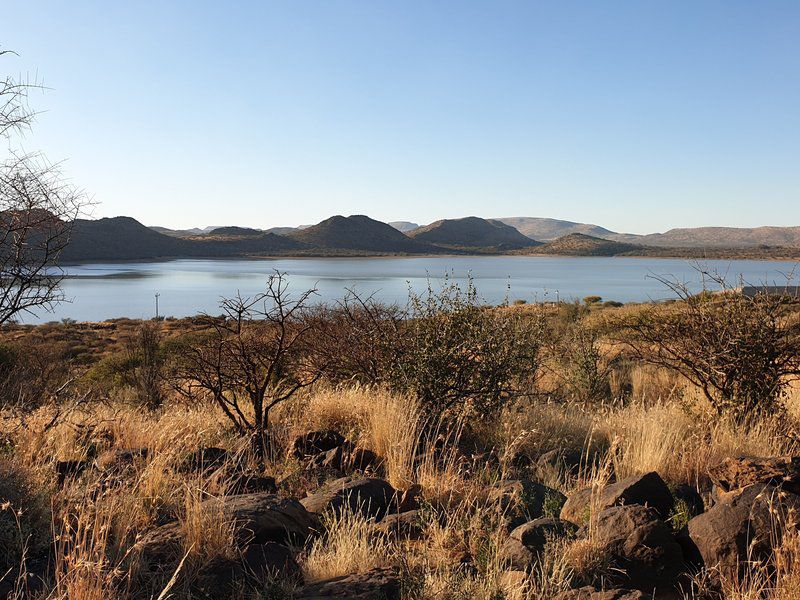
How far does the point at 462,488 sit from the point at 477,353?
3157 mm

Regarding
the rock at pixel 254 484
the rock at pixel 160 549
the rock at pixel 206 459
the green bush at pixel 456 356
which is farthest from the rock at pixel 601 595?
the green bush at pixel 456 356

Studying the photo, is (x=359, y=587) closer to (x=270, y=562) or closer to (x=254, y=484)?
(x=270, y=562)

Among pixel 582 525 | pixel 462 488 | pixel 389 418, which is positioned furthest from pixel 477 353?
pixel 582 525

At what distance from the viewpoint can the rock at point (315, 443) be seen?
19.3 feet

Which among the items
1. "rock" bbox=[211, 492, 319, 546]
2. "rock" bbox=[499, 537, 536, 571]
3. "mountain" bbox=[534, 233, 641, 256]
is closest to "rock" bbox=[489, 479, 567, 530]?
"rock" bbox=[499, 537, 536, 571]

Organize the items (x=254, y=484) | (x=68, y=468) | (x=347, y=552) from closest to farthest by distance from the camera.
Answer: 1. (x=347, y=552)
2. (x=254, y=484)
3. (x=68, y=468)

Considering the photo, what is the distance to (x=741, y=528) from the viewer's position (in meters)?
3.54

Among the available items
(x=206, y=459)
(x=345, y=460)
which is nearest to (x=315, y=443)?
(x=345, y=460)

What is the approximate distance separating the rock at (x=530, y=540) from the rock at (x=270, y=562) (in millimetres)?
1198

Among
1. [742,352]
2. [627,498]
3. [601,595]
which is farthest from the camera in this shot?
[742,352]

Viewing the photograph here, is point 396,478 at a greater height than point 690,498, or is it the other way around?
point 690,498

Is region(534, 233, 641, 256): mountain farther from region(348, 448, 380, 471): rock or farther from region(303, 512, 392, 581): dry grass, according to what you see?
region(303, 512, 392, 581): dry grass

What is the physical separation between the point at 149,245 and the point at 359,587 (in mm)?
173260

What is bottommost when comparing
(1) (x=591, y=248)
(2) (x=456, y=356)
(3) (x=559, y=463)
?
(3) (x=559, y=463)
